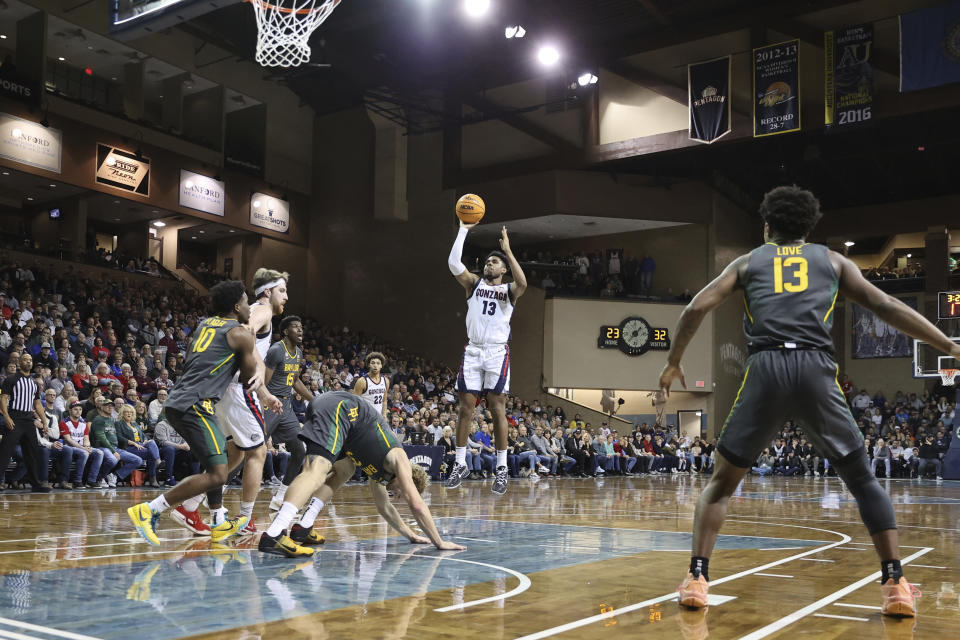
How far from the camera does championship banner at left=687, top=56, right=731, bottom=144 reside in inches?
865

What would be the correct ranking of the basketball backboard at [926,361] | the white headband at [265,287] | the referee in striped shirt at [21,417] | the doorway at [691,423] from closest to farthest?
the white headband at [265,287]
the referee in striped shirt at [21,417]
the basketball backboard at [926,361]
the doorway at [691,423]

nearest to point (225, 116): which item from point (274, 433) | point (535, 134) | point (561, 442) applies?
point (535, 134)

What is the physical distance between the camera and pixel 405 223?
99.3ft

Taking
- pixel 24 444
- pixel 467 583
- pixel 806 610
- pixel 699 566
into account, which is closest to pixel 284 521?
pixel 467 583

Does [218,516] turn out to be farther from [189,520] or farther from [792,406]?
[792,406]

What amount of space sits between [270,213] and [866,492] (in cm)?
2784

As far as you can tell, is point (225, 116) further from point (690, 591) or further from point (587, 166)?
point (690, 591)

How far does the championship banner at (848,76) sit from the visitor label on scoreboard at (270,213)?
18089mm

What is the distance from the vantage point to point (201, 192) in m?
27.4

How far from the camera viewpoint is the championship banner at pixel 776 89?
21.0 m

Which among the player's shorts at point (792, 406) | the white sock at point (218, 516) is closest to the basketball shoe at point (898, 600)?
the player's shorts at point (792, 406)

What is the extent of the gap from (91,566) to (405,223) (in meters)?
25.9

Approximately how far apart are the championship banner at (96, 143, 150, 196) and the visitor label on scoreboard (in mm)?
4108

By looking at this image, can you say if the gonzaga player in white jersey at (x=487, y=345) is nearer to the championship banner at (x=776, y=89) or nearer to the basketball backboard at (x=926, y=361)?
the championship banner at (x=776, y=89)
